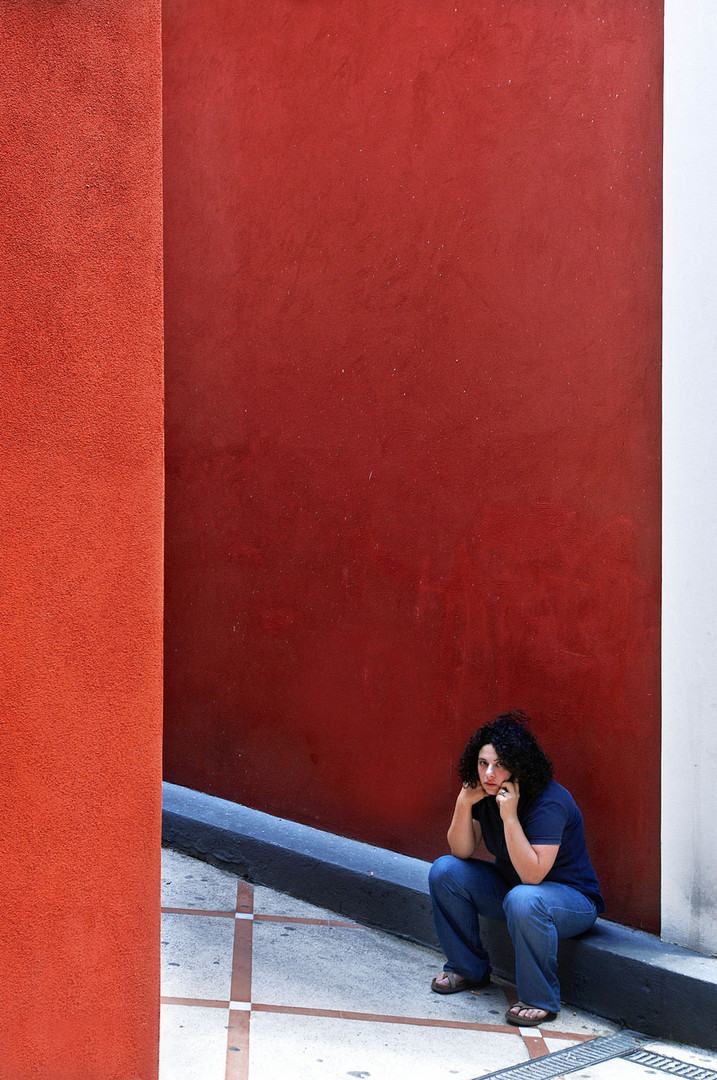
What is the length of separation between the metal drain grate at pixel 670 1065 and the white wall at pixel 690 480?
16.8 inches

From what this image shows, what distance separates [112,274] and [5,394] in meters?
0.43

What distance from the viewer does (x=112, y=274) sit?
2992mm

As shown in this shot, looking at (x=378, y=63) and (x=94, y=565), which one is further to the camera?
(x=378, y=63)

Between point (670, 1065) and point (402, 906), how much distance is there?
1.44 meters

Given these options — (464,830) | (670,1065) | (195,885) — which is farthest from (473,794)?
(195,885)

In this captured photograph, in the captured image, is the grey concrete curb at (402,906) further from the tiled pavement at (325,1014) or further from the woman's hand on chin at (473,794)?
the woman's hand on chin at (473,794)

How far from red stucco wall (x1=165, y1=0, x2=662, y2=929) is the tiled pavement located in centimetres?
59

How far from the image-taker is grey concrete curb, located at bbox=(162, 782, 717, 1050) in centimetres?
382

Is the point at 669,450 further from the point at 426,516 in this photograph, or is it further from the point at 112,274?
the point at 112,274

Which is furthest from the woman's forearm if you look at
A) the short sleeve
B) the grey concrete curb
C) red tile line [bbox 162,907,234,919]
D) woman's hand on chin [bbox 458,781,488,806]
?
red tile line [bbox 162,907,234,919]

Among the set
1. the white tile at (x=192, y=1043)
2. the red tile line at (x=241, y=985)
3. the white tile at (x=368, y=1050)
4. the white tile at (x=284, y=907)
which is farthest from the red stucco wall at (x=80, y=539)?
the white tile at (x=284, y=907)

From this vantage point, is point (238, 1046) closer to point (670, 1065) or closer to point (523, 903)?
point (523, 903)

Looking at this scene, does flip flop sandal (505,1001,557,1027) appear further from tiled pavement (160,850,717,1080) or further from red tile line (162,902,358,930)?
red tile line (162,902,358,930)

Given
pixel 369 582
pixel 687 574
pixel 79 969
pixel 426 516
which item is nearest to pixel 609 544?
pixel 687 574
